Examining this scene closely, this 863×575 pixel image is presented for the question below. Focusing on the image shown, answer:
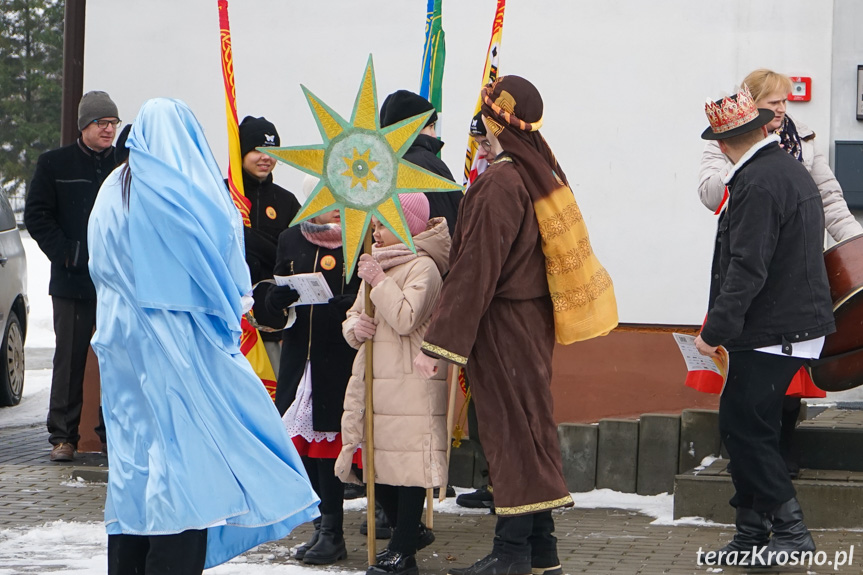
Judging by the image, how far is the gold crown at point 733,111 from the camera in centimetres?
498

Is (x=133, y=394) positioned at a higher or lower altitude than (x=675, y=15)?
lower

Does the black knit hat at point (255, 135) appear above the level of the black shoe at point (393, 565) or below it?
above

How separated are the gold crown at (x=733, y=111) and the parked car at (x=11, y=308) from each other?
664cm

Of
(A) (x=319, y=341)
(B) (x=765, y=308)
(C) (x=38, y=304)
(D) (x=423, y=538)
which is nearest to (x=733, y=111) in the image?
(B) (x=765, y=308)

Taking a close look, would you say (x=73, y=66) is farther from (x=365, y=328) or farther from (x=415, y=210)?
(x=365, y=328)

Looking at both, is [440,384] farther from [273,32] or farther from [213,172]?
[273,32]

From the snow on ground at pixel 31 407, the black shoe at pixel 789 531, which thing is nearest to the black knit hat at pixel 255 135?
the black shoe at pixel 789 531

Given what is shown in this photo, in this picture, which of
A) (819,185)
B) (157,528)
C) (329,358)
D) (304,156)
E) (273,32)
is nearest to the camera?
(157,528)

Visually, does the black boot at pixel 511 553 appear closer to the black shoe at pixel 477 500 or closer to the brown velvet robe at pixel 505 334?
the brown velvet robe at pixel 505 334

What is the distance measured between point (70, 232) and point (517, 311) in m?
3.84

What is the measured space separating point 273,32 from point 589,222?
239cm

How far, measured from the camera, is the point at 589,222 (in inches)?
295

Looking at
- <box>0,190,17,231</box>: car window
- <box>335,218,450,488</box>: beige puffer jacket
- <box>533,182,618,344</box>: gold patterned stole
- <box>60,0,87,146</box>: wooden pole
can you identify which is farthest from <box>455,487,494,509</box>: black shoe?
<box>0,190,17,231</box>: car window

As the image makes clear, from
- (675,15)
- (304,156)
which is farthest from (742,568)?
(675,15)
